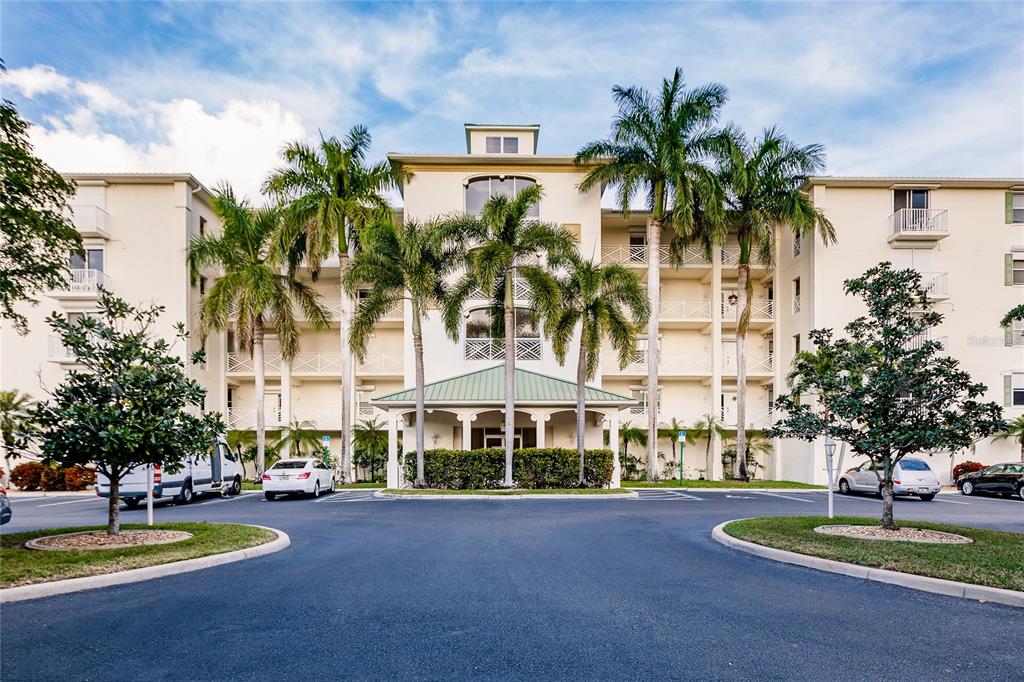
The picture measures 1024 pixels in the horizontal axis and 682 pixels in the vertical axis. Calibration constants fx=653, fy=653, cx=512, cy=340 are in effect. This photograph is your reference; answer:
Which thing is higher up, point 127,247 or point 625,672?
point 127,247

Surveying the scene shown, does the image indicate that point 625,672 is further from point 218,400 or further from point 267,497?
point 218,400

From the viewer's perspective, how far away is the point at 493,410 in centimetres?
2741

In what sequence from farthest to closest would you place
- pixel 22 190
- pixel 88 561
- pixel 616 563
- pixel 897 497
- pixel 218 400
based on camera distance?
1. pixel 218 400
2. pixel 897 497
3. pixel 22 190
4. pixel 616 563
5. pixel 88 561

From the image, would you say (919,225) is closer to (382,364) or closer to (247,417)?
(382,364)

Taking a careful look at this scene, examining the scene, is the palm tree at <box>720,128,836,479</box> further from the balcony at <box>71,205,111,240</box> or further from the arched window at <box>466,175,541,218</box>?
the balcony at <box>71,205,111,240</box>

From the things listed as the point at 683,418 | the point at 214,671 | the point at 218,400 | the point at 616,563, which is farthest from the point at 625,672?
the point at 218,400

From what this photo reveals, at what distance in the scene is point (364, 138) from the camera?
27953 mm

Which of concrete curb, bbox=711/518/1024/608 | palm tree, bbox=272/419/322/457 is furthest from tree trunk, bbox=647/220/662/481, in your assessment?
concrete curb, bbox=711/518/1024/608

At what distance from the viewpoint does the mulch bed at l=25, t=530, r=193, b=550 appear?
10516 mm

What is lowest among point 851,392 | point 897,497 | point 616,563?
point 897,497

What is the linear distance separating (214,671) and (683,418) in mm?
30565

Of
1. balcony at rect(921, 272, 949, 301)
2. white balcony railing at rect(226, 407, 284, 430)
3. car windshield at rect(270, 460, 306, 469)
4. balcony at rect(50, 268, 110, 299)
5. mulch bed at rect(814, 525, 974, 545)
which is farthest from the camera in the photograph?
white balcony railing at rect(226, 407, 284, 430)

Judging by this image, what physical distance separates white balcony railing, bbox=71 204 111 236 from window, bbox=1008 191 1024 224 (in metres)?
42.6

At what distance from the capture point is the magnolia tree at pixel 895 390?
451 inches
